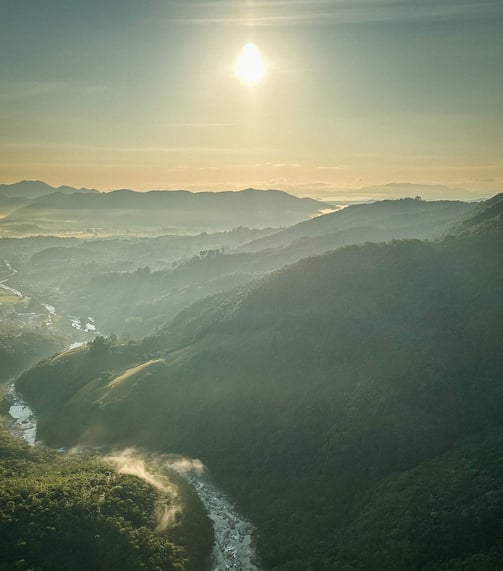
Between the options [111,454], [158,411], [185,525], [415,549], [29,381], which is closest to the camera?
[415,549]

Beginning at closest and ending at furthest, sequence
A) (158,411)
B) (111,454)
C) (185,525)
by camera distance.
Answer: (185,525)
(111,454)
(158,411)

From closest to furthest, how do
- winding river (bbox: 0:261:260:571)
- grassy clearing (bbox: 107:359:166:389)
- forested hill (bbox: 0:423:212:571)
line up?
forested hill (bbox: 0:423:212:571), winding river (bbox: 0:261:260:571), grassy clearing (bbox: 107:359:166:389)

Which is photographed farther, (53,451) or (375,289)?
(375,289)

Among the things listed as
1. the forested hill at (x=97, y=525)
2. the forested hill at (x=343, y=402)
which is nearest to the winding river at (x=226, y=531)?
the forested hill at (x=97, y=525)

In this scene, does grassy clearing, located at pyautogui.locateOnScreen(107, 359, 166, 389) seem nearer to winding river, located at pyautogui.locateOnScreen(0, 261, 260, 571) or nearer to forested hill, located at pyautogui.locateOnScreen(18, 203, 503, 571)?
forested hill, located at pyautogui.locateOnScreen(18, 203, 503, 571)

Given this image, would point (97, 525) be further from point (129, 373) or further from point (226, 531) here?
point (129, 373)

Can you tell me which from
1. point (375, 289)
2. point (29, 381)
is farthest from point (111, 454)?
point (375, 289)

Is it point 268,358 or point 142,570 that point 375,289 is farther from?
point 142,570

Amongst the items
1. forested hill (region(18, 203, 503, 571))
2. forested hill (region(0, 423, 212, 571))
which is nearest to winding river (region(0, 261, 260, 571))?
forested hill (region(0, 423, 212, 571))
